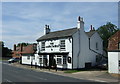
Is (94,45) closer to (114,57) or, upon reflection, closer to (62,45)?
(62,45)

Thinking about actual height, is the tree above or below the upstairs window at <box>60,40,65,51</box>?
above

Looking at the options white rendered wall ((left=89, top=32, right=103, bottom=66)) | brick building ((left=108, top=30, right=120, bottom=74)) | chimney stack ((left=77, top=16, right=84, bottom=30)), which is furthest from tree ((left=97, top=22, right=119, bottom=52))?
brick building ((left=108, top=30, right=120, bottom=74))

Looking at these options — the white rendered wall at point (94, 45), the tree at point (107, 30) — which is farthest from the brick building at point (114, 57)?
the tree at point (107, 30)

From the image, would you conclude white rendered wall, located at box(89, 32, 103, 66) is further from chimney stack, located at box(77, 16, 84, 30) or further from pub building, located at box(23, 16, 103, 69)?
chimney stack, located at box(77, 16, 84, 30)

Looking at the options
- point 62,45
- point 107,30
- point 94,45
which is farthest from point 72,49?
point 107,30

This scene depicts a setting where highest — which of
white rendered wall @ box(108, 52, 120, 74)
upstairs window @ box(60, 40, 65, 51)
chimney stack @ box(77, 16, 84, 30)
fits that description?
chimney stack @ box(77, 16, 84, 30)

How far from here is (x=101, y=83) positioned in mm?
20797

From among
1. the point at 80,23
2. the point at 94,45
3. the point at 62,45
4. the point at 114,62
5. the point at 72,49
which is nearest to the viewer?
the point at 114,62

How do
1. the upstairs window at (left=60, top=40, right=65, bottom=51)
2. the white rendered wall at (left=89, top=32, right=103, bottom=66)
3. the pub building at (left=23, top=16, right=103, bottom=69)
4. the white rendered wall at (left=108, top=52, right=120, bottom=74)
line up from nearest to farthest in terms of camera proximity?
the white rendered wall at (left=108, top=52, right=120, bottom=74) → the pub building at (left=23, top=16, right=103, bottom=69) → the upstairs window at (left=60, top=40, right=65, bottom=51) → the white rendered wall at (left=89, top=32, right=103, bottom=66)

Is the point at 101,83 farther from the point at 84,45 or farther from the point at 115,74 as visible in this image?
the point at 84,45

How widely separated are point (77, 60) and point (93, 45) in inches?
255

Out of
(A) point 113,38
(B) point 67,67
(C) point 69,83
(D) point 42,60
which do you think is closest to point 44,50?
(D) point 42,60

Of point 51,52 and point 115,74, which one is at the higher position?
point 51,52

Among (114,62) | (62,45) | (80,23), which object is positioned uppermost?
(80,23)
